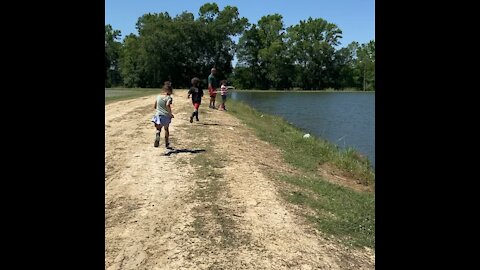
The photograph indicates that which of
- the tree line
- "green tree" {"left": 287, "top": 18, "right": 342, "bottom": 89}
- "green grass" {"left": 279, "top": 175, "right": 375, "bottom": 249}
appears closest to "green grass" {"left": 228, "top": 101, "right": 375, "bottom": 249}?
"green grass" {"left": 279, "top": 175, "right": 375, "bottom": 249}

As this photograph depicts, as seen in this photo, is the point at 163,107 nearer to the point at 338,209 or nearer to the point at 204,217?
the point at 204,217

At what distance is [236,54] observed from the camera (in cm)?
9650

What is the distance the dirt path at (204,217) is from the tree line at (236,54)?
67794 millimetres

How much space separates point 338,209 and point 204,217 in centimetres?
222

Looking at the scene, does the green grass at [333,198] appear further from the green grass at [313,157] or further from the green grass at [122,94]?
the green grass at [122,94]

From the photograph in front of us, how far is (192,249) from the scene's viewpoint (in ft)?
15.8

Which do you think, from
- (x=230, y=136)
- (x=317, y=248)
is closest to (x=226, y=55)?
(x=230, y=136)

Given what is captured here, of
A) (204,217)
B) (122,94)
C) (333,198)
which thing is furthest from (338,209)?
(122,94)
